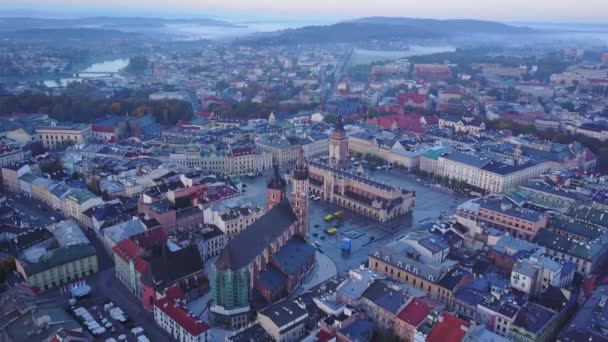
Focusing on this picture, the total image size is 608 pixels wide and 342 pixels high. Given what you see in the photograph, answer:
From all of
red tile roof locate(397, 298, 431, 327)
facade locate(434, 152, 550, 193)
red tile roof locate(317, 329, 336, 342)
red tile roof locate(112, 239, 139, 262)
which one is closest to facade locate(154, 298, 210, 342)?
red tile roof locate(112, 239, 139, 262)

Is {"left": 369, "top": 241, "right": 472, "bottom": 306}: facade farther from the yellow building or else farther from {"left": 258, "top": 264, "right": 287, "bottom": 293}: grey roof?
the yellow building

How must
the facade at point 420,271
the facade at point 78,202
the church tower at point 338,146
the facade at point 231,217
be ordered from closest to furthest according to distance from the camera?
the facade at point 420,271 < the facade at point 231,217 < the facade at point 78,202 < the church tower at point 338,146

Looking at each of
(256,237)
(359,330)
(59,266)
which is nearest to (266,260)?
(256,237)

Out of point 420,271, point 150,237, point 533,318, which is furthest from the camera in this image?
point 150,237

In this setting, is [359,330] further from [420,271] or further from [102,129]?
[102,129]

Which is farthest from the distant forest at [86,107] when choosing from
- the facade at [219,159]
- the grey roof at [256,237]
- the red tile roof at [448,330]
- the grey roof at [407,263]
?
the red tile roof at [448,330]

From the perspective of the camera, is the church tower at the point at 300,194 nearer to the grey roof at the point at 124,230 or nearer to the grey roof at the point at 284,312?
the grey roof at the point at 284,312
